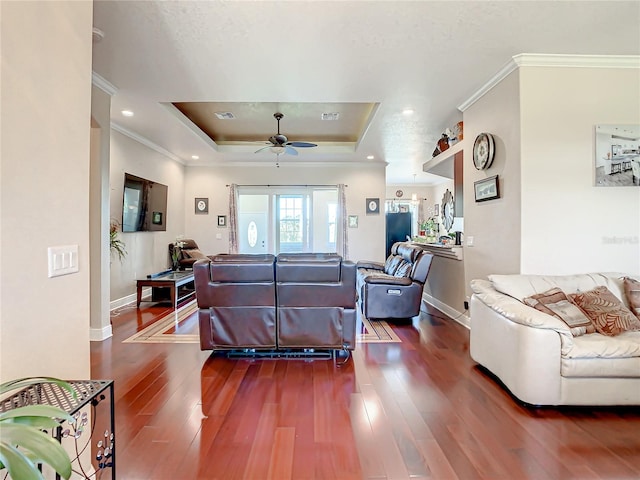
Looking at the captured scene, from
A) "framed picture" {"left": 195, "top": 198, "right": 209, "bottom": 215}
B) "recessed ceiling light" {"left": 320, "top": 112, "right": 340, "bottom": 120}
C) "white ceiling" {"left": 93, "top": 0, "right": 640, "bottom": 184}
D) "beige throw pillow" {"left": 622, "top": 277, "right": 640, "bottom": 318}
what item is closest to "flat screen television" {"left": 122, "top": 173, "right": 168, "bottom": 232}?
"framed picture" {"left": 195, "top": 198, "right": 209, "bottom": 215}

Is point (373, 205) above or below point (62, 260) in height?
above

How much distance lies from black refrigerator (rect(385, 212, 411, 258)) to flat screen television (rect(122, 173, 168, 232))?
5.97m

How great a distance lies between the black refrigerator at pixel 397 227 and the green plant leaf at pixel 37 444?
902 cm

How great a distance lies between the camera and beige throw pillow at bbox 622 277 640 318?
2.56 metres

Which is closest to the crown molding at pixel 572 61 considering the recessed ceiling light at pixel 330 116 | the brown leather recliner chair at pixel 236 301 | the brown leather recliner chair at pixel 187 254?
the recessed ceiling light at pixel 330 116

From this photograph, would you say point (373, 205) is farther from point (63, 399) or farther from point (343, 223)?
point (63, 399)

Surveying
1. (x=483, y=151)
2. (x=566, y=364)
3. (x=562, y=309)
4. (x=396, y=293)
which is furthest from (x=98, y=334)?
(x=483, y=151)

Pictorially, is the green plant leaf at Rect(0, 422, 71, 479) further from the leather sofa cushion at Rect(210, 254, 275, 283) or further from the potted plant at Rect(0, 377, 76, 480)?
the leather sofa cushion at Rect(210, 254, 275, 283)

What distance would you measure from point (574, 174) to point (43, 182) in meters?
4.01

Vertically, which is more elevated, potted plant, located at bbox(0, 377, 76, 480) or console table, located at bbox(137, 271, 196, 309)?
potted plant, located at bbox(0, 377, 76, 480)

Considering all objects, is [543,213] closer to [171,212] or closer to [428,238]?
[428,238]

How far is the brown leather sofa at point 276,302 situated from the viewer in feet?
9.50

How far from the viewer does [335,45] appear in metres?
2.74

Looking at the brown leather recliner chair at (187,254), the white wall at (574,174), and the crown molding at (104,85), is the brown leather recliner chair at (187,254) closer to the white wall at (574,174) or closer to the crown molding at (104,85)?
the crown molding at (104,85)
